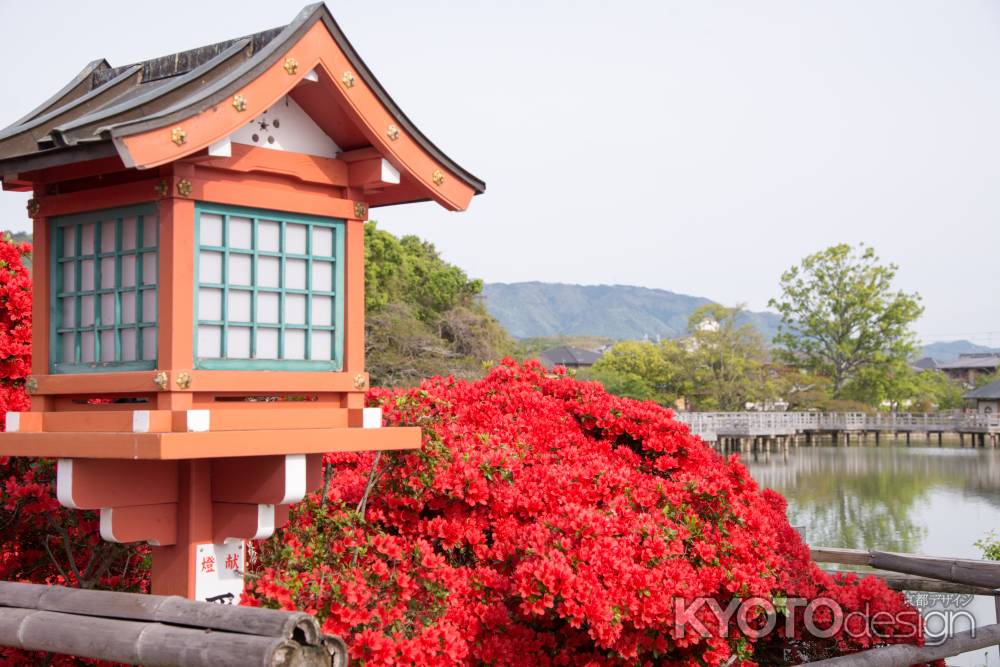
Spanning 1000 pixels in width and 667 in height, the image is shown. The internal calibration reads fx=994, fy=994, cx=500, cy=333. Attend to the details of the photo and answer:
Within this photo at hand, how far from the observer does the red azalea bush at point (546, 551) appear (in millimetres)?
4520

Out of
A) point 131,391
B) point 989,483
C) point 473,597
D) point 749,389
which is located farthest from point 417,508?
point 749,389

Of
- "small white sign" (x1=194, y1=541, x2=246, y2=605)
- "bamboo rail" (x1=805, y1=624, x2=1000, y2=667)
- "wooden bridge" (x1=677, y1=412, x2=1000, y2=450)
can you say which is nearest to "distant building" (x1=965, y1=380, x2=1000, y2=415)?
"wooden bridge" (x1=677, y1=412, x2=1000, y2=450)

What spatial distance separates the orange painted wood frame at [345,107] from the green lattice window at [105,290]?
0.45m

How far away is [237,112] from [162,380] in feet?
3.88

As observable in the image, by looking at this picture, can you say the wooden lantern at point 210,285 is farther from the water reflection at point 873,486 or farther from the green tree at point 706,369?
the green tree at point 706,369

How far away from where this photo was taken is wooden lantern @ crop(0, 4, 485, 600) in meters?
4.23

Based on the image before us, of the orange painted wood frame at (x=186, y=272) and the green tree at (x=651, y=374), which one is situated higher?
the orange painted wood frame at (x=186, y=272)

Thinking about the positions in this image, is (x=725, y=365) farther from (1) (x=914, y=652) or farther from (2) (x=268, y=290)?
(2) (x=268, y=290)

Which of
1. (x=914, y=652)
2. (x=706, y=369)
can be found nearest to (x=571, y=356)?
(x=706, y=369)

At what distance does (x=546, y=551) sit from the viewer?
4.73 m

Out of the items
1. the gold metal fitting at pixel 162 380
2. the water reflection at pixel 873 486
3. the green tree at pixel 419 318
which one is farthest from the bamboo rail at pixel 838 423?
the gold metal fitting at pixel 162 380

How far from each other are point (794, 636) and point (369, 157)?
3731 millimetres

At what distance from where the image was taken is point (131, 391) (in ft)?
14.2

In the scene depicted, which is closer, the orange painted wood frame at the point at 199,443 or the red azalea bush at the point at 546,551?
the orange painted wood frame at the point at 199,443
